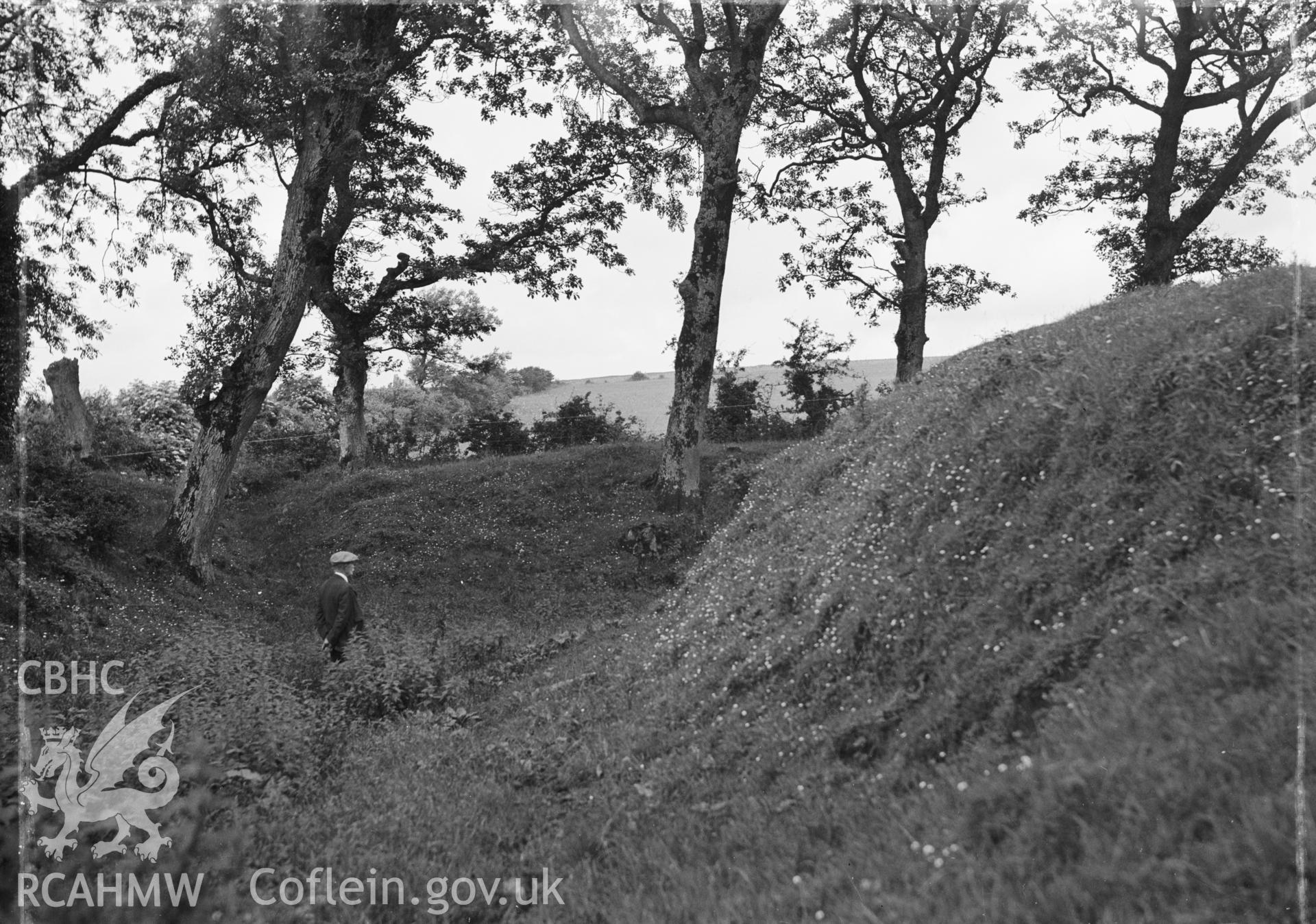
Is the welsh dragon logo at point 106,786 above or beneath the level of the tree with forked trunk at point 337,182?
beneath

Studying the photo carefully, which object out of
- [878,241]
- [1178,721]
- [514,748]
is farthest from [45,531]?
[878,241]

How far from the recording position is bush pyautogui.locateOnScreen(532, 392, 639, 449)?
1364 inches

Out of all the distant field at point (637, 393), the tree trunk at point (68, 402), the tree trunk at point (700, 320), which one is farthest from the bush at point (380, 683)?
the distant field at point (637, 393)

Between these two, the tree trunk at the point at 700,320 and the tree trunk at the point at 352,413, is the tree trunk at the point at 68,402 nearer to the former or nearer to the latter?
the tree trunk at the point at 352,413

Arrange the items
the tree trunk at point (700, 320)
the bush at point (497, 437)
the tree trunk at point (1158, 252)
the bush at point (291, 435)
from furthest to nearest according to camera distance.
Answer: the bush at point (497, 437)
the bush at point (291, 435)
the tree trunk at point (1158, 252)
the tree trunk at point (700, 320)

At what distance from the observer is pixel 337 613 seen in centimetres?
1229

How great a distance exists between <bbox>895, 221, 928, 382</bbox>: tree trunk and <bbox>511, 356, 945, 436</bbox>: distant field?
16.4m

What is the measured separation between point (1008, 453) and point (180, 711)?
8.58 m

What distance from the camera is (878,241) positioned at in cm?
2970

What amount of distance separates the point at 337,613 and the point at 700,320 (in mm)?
11486

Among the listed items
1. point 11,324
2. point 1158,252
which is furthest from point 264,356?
point 1158,252

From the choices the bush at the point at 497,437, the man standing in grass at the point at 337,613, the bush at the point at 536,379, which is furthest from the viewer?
the bush at the point at 536,379

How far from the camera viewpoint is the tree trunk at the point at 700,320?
20.5 m

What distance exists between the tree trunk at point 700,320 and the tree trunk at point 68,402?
18.1m
